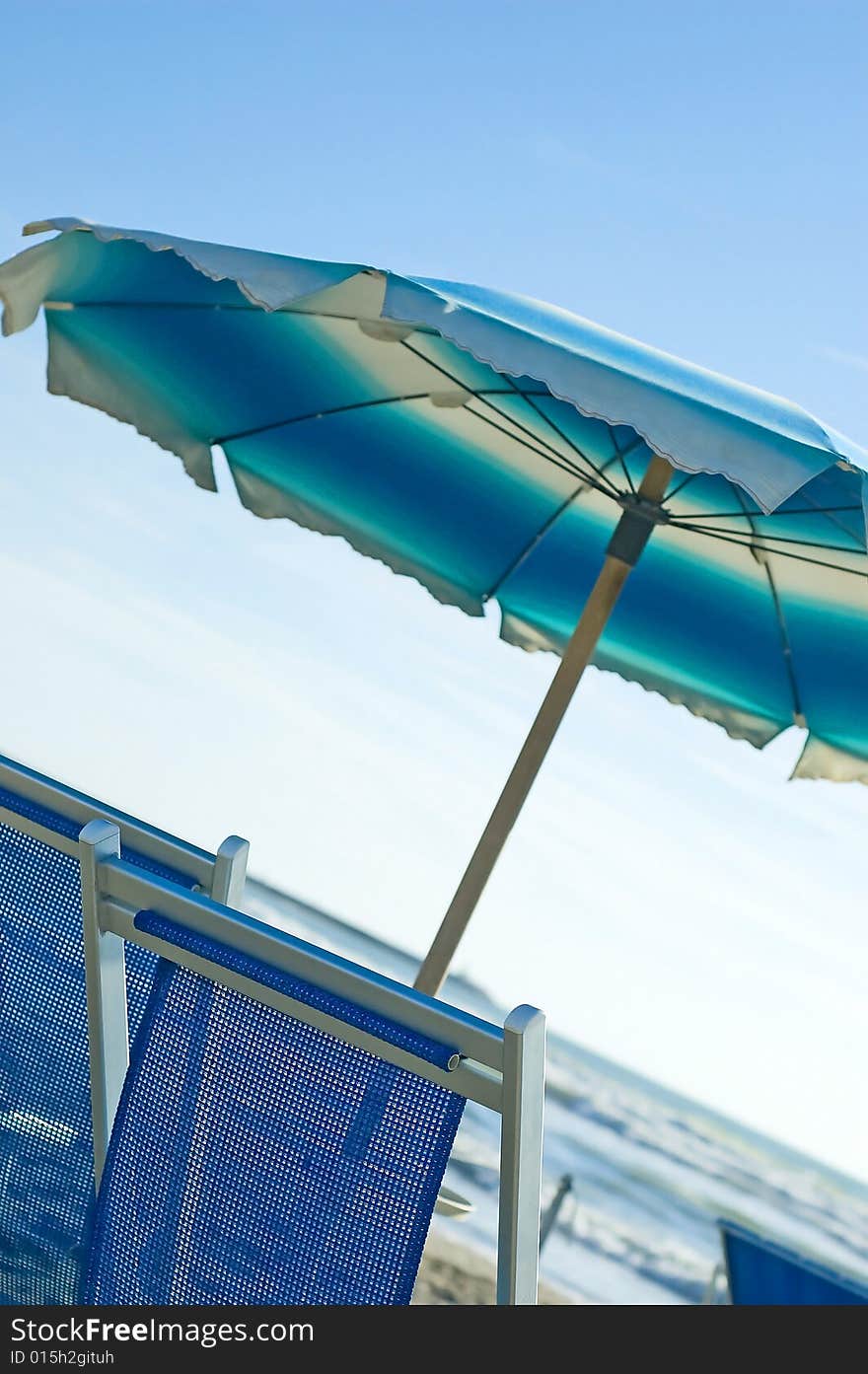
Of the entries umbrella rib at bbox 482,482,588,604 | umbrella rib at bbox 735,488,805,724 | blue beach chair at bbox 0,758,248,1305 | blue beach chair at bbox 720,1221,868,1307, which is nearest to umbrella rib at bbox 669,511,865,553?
umbrella rib at bbox 735,488,805,724

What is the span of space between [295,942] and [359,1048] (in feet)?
0.40

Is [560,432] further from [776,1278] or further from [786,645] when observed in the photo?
[776,1278]

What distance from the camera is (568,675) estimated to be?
4.50 metres

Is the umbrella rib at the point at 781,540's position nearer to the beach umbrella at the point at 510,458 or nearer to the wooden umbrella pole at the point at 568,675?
the beach umbrella at the point at 510,458

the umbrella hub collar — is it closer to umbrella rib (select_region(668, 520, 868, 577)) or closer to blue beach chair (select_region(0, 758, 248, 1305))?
umbrella rib (select_region(668, 520, 868, 577))

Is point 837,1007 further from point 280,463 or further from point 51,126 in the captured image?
point 280,463

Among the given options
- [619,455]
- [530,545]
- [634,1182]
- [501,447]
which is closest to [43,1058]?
[619,455]

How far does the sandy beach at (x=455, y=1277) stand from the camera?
6625 millimetres

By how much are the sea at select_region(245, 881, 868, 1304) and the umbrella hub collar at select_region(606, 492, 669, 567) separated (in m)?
1.82

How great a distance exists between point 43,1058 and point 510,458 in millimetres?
3796

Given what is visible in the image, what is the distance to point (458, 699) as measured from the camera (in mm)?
41062

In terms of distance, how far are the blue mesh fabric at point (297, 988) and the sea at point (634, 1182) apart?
228 centimetres

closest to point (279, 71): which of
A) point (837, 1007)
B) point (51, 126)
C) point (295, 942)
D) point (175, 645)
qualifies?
point (51, 126)

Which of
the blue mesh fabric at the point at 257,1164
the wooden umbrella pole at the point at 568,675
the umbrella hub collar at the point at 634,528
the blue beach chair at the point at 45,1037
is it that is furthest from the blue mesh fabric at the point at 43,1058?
the umbrella hub collar at the point at 634,528
